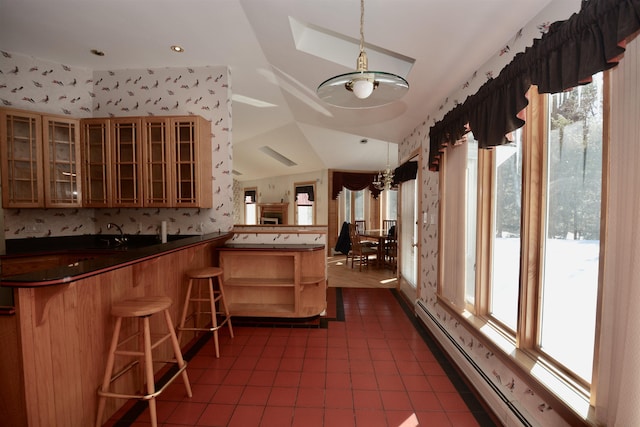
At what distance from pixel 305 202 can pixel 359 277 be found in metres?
3.94

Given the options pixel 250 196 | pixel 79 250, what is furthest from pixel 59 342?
pixel 250 196

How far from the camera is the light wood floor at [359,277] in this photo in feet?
16.5

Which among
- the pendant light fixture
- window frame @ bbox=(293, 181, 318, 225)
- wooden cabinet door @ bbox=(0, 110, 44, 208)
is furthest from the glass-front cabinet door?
window frame @ bbox=(293, 181, 318, 225)

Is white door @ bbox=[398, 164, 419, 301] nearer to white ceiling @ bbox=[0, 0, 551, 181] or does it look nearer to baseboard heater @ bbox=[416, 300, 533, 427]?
baseboard heater @ bbox=[416, 300, 533, 427]

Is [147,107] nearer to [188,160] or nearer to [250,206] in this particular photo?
[188,160]

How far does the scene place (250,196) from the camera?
35.2 feet

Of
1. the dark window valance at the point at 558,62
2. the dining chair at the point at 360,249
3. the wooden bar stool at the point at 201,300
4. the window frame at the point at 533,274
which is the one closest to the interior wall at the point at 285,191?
the dining chair at the point at 360,249

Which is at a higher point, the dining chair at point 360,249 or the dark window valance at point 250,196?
the dark window valance at point 250,196

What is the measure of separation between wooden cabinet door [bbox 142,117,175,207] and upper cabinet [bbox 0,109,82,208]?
77cm

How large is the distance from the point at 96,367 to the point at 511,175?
296cm

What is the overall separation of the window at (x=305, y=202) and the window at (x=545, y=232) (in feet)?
21.5

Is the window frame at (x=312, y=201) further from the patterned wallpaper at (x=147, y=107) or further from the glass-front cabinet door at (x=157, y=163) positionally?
the glass-front cabinet door at (x=157, y=163)

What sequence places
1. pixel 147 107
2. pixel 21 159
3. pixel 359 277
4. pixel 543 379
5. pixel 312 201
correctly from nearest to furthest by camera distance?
pixel 543 379, pixel 21 159, pixel 147 107, pixel 359 277, pixel 312 201

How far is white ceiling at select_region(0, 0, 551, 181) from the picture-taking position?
184 cm
